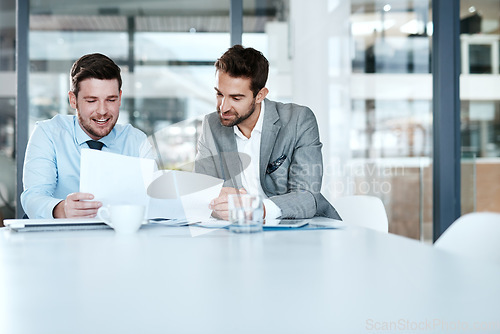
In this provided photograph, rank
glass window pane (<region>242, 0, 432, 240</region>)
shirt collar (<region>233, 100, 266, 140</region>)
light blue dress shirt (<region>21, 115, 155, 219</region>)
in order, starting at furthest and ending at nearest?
glass window pane (<region>242, 0, 432, 240</region>)
shirt collar (<region>233, 100, 266, 140</region>)
light blue dress shirt (<region>21, 115, 155, 219</region>)

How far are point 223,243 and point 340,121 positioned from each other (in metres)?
2.94

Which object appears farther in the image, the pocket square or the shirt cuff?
the pocket square


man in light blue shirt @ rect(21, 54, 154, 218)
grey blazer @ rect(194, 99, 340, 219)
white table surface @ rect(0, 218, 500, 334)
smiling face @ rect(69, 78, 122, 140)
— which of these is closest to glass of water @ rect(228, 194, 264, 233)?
white table surface @ rect(0, 218, 500, 334)

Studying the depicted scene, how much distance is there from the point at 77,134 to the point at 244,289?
172 centimetres

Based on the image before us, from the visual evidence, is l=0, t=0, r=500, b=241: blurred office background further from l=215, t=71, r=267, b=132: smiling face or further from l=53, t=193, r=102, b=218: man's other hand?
l=53, t=193, r=102, b=218: man's other hand

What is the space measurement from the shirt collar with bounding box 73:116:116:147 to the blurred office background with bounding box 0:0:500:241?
169cm

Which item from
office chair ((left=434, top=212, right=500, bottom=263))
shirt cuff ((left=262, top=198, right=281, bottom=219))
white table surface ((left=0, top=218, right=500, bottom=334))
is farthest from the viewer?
shirt cuff ((left=262, top=198, right=281, bottom=219))

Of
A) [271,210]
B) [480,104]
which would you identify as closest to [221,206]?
[271,210]

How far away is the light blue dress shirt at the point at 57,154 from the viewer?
1.99m

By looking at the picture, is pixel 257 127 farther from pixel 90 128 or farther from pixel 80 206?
pixel 80 206

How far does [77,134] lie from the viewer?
2219 millimetres

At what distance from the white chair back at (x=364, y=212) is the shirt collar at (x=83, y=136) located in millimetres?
1052

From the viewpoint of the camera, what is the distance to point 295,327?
1.76 ft

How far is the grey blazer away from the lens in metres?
2.11
